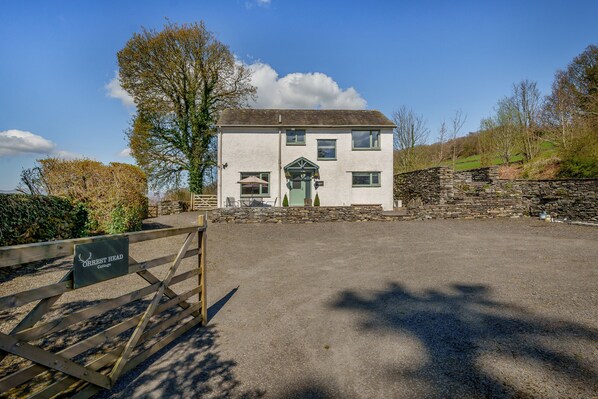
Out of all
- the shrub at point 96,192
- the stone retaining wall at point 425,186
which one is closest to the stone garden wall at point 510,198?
the stone retaining wall at point 425,186

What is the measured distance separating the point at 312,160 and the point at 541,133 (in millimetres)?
19617

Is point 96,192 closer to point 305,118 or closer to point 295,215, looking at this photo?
point 295,215

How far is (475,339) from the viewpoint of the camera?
3447 mm

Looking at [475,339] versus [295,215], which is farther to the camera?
[295,215]

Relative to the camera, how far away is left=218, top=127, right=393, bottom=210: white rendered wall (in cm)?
2070

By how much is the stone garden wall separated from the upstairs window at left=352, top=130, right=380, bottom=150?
5466mm

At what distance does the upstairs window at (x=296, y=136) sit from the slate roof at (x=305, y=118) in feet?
1.77

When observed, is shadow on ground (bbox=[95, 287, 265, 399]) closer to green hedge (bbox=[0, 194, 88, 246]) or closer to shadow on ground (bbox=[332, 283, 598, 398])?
shadow on ground (bbox=[332, 283, 598, 398])

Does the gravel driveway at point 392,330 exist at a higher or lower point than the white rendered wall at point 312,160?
lower

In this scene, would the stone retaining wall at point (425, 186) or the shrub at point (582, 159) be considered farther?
the stone retaining wall at point (425, 186)

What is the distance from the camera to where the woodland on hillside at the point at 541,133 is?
1561 centimetres

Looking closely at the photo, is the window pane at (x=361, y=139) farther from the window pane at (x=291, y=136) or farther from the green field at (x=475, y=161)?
the green field at (x=475, y=161)

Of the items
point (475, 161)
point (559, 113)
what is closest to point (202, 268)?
point (559, 113)

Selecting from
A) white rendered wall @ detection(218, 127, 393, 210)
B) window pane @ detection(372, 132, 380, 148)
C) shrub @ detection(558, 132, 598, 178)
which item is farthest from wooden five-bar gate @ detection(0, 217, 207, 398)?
window pane @ detection(372, 132, 380, 148)
